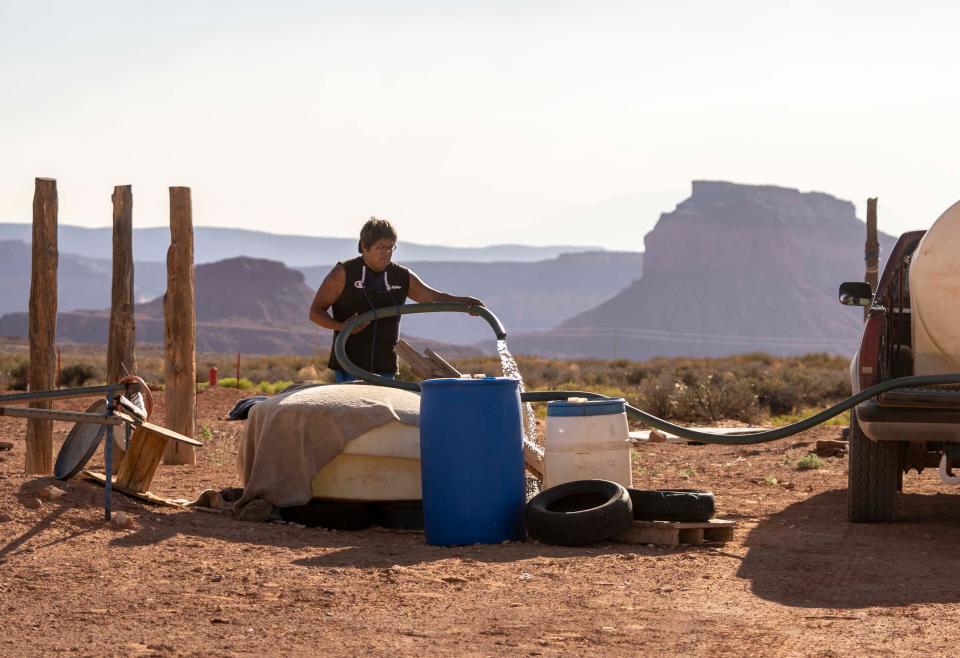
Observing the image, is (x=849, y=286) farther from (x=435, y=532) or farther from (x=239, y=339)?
(x=239, y=339)

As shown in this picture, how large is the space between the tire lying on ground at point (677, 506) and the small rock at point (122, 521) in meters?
2.80

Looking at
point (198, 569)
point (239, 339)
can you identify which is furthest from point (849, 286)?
point (239, 339)

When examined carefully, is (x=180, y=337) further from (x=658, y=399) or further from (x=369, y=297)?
(x=658, y=399)

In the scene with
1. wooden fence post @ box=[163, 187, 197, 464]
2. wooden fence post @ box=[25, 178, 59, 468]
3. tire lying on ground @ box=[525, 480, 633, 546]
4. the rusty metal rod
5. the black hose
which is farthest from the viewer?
wooden fence post @ box=[163, 187, 197, 464]

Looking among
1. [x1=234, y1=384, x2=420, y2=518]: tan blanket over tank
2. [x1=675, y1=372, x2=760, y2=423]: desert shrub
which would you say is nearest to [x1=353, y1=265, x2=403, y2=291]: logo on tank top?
[x1=234, y1=384, x2=420, y2=518]: tan blanket over tank

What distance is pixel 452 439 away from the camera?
7207mm

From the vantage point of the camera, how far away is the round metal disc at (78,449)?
8250 millimetres

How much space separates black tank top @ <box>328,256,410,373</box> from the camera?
28.6 ft

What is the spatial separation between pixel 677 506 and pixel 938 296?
1801mm

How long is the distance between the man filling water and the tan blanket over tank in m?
0.64

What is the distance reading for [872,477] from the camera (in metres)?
8.02

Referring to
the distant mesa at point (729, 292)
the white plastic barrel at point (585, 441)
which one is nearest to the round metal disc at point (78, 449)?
the white plastic barrel at point (585, 441)

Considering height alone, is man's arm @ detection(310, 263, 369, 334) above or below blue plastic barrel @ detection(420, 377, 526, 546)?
above

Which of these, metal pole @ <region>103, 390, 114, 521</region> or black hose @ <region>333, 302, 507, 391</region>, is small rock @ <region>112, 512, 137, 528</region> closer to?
metal pole @ <region>103, 390, 114, 521</region>
